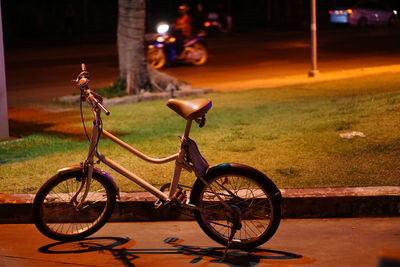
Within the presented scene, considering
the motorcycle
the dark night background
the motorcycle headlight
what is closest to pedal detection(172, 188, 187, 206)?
the motorcycle

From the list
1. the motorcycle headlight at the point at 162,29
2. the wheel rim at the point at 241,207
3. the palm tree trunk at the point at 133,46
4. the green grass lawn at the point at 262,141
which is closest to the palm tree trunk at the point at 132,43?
the palm tree trunk at the point at 133,46

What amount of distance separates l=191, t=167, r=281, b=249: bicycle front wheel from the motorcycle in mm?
15868

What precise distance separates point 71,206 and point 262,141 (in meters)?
3.48

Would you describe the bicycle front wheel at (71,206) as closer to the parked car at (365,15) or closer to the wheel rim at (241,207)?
the wheel rim at (241,207)

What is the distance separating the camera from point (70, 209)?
22.0 feet

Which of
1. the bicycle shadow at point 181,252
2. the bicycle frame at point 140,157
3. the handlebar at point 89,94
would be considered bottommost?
the bicycle shadow at point 181,252

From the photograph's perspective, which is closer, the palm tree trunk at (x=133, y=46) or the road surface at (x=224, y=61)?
the palm tree trunk at (x=133, y=46)

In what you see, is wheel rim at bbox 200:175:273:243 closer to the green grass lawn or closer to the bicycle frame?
the bicycle frame

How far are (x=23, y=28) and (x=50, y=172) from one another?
32731 mm

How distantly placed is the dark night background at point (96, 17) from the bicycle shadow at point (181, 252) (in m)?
26.1

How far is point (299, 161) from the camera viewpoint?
826cm

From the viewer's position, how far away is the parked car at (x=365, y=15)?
127ft

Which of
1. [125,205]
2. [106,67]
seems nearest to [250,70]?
[106,67]

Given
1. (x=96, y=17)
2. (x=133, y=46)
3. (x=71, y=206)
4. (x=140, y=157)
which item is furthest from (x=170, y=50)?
(x=96, y=17)
